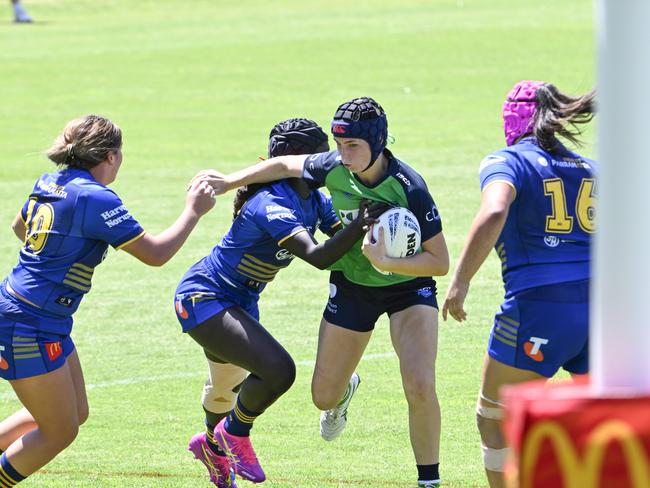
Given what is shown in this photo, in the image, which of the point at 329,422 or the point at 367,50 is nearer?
the point at 329,422

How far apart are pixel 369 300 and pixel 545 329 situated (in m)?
1.55

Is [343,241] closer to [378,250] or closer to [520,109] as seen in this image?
[378,250]

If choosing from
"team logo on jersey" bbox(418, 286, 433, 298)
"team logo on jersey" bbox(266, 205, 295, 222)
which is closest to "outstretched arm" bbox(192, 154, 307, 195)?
"team logo on jersey" bbox(266, 205, 295, 222)

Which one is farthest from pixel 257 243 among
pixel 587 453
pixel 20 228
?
pixel 587 453

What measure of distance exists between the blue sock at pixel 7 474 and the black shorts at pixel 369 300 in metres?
1.91

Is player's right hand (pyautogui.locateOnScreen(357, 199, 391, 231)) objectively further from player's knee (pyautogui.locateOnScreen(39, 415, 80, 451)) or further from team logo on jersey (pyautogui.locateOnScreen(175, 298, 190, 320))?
player's knee (pyautogui.locateOnScreen(39, 415, 80, 451))

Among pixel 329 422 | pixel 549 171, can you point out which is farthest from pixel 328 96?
pixel 549 171

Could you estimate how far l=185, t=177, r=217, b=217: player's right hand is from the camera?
21.4 ft

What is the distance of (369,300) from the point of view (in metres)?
7.00

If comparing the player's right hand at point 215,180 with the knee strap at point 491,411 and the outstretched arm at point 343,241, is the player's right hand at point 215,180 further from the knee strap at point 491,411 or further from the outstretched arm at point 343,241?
the knee strap at point 491,411

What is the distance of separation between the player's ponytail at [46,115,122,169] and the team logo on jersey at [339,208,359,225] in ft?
4.13

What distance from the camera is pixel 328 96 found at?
2647cm

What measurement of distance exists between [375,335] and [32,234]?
5.10 metres

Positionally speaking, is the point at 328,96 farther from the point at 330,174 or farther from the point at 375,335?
the point at 330,174
